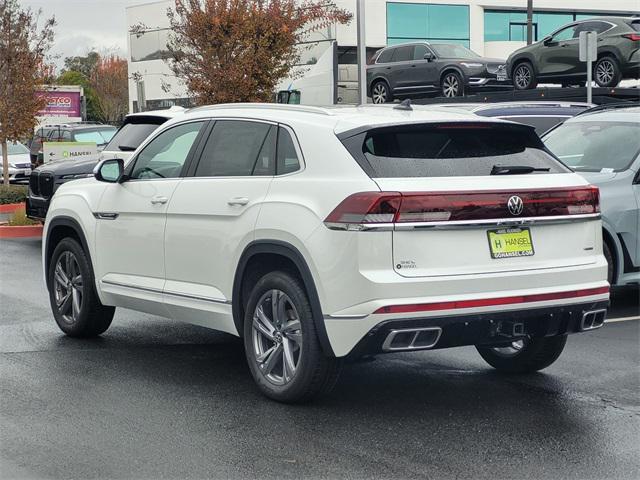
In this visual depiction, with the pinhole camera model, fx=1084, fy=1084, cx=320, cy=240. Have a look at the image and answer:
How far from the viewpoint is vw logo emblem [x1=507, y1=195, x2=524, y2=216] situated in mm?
6152

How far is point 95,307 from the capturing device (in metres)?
8.58

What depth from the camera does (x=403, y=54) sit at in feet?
89.1

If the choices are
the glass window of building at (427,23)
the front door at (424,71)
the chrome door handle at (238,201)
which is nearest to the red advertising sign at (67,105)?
the glass window of building at (427,23)

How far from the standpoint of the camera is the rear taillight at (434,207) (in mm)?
5832

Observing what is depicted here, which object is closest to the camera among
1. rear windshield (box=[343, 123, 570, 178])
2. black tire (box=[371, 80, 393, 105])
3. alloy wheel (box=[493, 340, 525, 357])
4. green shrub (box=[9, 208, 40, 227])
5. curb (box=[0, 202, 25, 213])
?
rear windshield (box=[343, 123, 570, 178])

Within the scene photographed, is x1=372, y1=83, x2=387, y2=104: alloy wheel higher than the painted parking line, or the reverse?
Result: x1=372, y1=83, x2=387, y2=104: alloy wheel

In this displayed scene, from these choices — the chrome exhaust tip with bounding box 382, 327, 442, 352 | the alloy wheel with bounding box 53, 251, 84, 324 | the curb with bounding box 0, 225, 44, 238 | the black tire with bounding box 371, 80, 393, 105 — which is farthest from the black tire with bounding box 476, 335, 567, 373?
the black tire with bounding box 371, 80, 393, 105

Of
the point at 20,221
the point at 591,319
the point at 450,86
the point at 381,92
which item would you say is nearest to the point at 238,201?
the point at 591,319

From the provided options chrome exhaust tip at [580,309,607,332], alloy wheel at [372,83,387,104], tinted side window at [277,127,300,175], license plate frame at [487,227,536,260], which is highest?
alloy wheel at [372,83,387,104]

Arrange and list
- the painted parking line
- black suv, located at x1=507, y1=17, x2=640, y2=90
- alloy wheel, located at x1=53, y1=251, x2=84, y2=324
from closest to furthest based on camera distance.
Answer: alloy wheel, located at x1=53, y1=251, x2=84, y2=324 < the painted parking line < black suv, located at x1=507, y1=17, x2=640, y2=90

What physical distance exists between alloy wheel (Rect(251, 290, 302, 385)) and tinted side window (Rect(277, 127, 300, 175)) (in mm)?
747

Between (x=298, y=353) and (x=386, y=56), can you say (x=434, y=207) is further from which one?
(x=386, y=56)

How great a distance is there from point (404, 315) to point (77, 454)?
6.03 ft

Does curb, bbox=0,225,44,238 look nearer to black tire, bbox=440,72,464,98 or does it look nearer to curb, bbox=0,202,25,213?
curb, bbox=0,202,25,213
